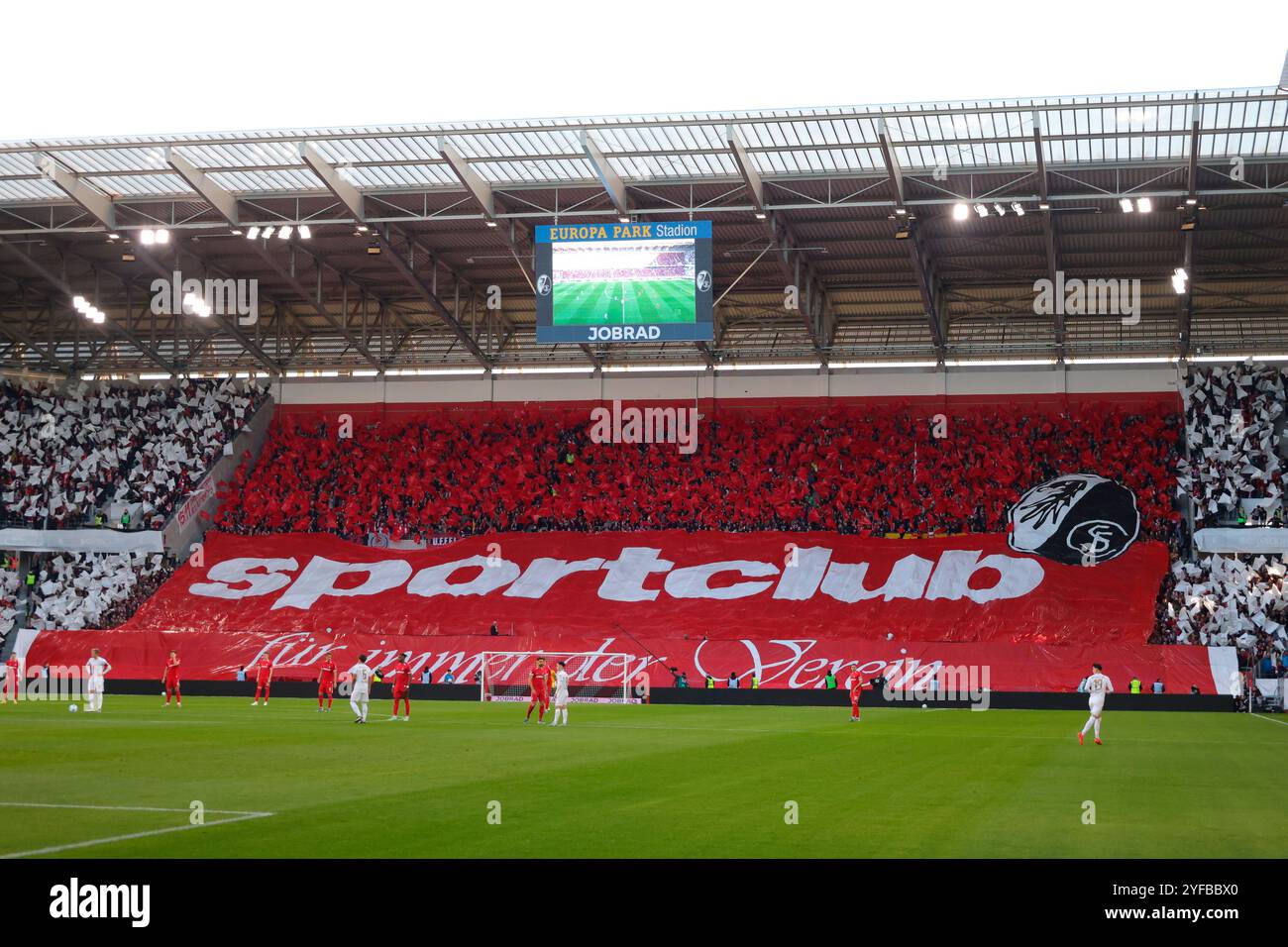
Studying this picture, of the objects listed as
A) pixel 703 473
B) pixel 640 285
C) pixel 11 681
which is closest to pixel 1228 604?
pixel 703 473

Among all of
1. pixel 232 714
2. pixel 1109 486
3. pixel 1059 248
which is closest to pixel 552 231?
pixel 232 714

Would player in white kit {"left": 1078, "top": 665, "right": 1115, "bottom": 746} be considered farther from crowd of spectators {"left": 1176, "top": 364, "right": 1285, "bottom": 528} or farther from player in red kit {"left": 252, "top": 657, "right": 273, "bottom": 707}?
crowd of spectators {"left": 1176, "top": 364, "right": 1285, "bottom": 528}

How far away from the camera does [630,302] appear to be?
117 feet

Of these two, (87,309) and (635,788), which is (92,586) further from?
(635,788)

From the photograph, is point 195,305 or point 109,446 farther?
point 109,446

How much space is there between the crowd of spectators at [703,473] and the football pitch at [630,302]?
1975cm

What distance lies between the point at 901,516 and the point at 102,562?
105ft

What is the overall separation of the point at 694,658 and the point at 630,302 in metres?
14.5

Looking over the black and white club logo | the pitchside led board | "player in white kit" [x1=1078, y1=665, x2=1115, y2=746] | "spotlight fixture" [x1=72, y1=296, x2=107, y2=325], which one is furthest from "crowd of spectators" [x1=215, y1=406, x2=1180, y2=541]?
"player in white kit" [x1=1078, y1=665, x2=1115, y2=746]

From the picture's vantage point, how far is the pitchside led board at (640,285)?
35.7 meters
